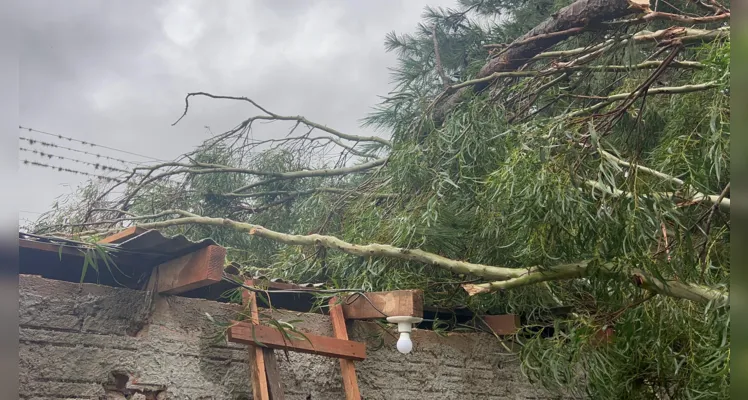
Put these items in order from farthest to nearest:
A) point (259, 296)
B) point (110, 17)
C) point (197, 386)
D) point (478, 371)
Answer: point (110, 17) < point (478, 371) < point (259, 296) < point (197, 386)

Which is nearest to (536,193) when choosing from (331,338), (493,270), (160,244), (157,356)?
(493,270)

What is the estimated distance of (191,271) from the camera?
1818 mm

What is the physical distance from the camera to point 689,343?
189 cm

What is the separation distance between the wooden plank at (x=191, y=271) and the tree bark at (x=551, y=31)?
1.41 m

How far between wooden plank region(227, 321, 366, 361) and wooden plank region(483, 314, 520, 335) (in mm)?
709

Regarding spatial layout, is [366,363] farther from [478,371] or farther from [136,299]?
[136,299]

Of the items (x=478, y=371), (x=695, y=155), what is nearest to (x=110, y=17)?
(x=478, y=371)

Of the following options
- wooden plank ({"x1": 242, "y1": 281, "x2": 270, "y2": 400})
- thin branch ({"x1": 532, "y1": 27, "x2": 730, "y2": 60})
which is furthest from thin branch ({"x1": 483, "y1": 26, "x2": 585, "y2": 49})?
wooden plank ({"x1": 242, "y1": 281, "x2": 270, "y2": 400})

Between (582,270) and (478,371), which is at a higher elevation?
(582,270)

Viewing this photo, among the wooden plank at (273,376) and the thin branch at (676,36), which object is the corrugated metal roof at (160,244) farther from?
the thin branch at (676,36)

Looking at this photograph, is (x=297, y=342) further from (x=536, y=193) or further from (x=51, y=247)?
(x=536, y=193)

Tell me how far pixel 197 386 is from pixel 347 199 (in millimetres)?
1497

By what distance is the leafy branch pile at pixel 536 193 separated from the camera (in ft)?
5.69

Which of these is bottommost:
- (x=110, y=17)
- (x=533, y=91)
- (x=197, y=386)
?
(x=197, y=386)
